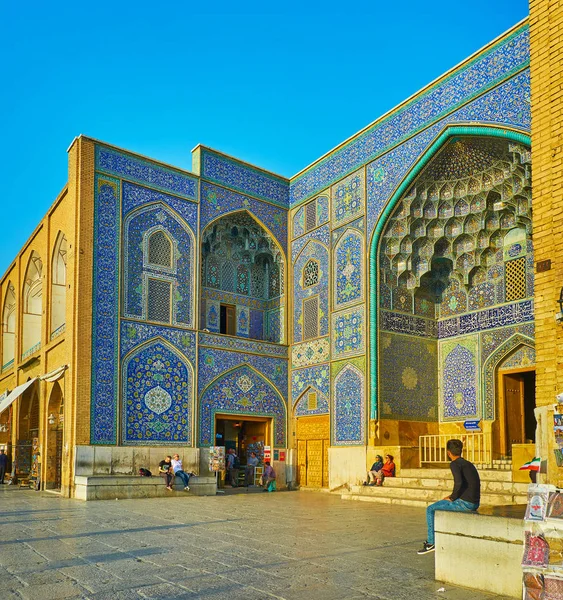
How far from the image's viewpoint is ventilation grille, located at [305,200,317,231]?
55.0 feet

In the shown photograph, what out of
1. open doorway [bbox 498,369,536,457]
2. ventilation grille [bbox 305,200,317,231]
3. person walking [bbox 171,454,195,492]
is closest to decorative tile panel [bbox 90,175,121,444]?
person walking [bbox 171,454,195,492]

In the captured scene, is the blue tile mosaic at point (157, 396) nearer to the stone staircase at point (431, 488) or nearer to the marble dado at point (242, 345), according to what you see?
the marble dado at point (242, 345)

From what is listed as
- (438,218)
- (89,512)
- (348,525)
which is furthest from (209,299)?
(348,525)

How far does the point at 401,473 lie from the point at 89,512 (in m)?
6.07

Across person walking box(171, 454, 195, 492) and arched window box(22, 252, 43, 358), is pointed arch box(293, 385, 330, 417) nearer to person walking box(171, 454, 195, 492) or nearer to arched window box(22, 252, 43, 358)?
person walking box(171, 454, 195, 492)

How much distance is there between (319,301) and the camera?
1617 centimetres

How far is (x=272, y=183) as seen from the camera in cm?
1747

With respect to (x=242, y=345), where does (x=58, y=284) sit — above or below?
above

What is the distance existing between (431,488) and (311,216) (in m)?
7.48

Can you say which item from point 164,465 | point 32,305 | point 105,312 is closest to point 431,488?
point 164,465

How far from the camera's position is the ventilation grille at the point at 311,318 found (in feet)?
53.2

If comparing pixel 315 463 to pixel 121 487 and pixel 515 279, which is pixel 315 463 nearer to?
pixel 121 487

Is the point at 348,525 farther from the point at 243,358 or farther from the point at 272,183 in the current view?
the point at 272,183

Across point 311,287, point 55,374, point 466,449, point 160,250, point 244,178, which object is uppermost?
point 244,178
